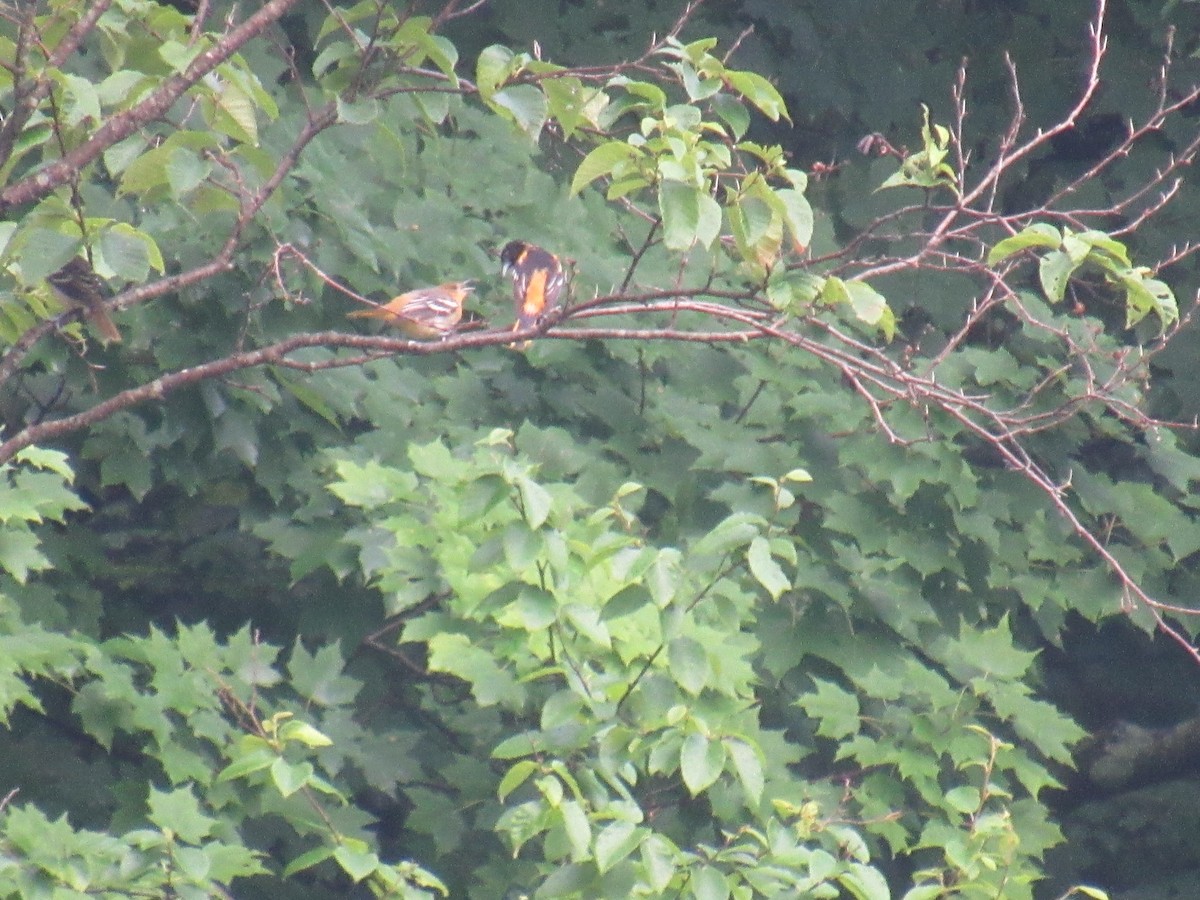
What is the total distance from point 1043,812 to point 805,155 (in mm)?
3219

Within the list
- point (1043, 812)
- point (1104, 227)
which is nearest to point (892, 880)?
point (1043, 812)

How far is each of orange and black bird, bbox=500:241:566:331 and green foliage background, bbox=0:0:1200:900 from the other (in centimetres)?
19

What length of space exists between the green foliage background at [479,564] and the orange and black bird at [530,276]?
0.62 ft

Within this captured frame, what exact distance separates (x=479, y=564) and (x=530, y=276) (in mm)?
1715

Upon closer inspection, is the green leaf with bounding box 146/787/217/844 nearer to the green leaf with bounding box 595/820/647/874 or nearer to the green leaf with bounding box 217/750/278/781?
the green leaf with bounding box 217/750/278/781

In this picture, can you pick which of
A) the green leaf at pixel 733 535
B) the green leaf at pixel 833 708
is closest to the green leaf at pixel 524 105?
the green leaf at pixel 733 535

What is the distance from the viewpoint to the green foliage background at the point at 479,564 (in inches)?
149

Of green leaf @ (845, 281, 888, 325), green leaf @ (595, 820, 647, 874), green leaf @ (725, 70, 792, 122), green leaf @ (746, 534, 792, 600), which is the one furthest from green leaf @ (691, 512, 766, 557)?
green leaf @ (725, 70, 792, 122)

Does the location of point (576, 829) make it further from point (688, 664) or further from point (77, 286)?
point (77, 286)

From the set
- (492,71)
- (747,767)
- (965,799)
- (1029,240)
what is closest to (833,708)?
(965,799)

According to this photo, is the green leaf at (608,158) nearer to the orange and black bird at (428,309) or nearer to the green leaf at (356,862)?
the green leaf at (356,862)

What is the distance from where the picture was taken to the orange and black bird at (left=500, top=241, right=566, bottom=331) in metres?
4.55

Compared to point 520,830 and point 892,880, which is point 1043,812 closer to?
point 892,880

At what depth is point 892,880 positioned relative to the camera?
6.08 m
